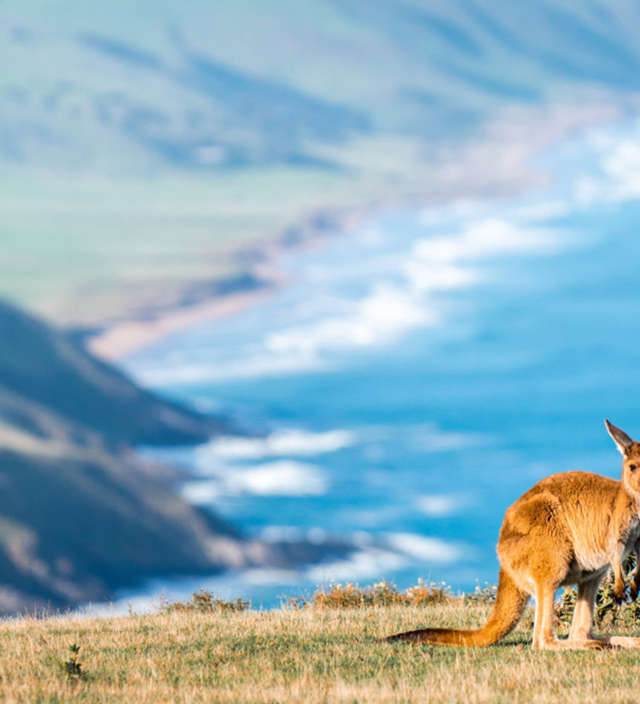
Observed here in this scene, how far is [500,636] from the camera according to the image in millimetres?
10188

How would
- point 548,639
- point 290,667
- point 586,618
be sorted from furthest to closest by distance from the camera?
point 586,618
point 548,639
point 290,667

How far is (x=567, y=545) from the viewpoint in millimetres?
9477

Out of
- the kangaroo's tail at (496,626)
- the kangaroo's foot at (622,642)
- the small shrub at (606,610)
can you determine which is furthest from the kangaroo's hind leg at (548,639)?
the small shrub at (606,610)

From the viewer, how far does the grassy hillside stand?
8.18 meters

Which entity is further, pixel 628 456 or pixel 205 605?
pixel 205 605

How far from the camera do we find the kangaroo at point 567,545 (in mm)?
9398

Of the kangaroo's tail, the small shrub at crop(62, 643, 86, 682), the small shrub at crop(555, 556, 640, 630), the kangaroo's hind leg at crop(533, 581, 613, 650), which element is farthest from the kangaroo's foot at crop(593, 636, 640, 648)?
the small shrub at crop(62, 643, 86, 682)

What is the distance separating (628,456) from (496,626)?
7.27 ft

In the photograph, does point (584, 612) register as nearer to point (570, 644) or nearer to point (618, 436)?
point (570, 644)

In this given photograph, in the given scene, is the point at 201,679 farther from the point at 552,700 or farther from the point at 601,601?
the point at 601,601

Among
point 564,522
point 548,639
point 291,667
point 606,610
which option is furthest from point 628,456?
point 606,610

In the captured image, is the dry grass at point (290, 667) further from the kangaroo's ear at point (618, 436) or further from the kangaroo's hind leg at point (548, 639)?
the kangaroo's ear at point (618, 436)

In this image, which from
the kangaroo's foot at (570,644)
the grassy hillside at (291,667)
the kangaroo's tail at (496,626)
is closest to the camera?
the grassy hillside at (291,667)

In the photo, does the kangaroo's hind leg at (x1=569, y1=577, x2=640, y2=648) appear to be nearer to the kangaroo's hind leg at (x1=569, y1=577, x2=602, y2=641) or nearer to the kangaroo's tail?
the kangaroo's hind leg at (x1=569, y1=577, x2=602, y2=641)
